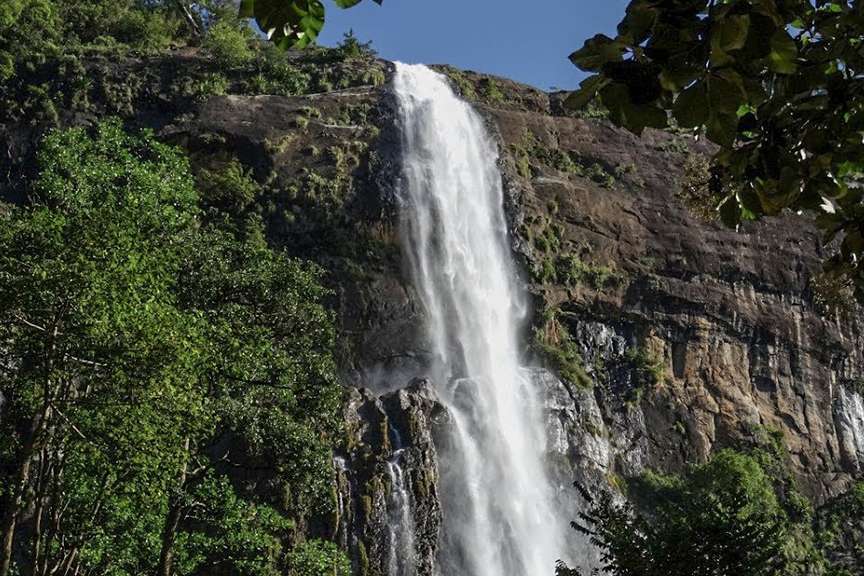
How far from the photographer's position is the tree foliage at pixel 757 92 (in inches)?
82.7

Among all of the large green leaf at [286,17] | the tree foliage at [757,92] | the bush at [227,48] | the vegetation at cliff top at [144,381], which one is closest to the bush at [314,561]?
the vegetation at cliff top at [144,381]

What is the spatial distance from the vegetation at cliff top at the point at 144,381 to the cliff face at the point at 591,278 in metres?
9.21

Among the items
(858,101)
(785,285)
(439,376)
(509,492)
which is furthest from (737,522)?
(785,285)

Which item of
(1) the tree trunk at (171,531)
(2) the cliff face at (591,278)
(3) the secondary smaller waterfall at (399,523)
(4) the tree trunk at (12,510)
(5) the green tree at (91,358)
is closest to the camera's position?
(4) the tree trunk at (12,510)

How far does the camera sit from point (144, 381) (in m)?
11.8

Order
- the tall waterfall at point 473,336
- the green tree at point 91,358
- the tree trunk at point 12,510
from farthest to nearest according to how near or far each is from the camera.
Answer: the tall waterfall at point 473,336, the green tree at point 91,358, the tree trunk at point 12,510

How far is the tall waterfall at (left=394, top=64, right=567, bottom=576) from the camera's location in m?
25.2

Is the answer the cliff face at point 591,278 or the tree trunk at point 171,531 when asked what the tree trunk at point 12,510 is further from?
the cliff face at point 591,278

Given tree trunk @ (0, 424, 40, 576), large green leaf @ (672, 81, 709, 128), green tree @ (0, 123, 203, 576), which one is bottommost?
large green leaf @ (672, 81, 709, 128)

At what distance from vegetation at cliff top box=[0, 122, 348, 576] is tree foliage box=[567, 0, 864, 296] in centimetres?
958

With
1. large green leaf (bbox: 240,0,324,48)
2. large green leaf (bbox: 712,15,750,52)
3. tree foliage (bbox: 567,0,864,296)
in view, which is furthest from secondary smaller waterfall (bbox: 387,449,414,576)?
large green leaf (bbox: 712,15,750,52)

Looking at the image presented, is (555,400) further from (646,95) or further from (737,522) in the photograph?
(646,95)

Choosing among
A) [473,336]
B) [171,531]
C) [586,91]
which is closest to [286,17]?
[586,91]

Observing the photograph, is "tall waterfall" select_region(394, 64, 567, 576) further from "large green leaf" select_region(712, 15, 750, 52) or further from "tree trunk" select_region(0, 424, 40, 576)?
"large green leaf" select_region(712, 15, 750, 52)
